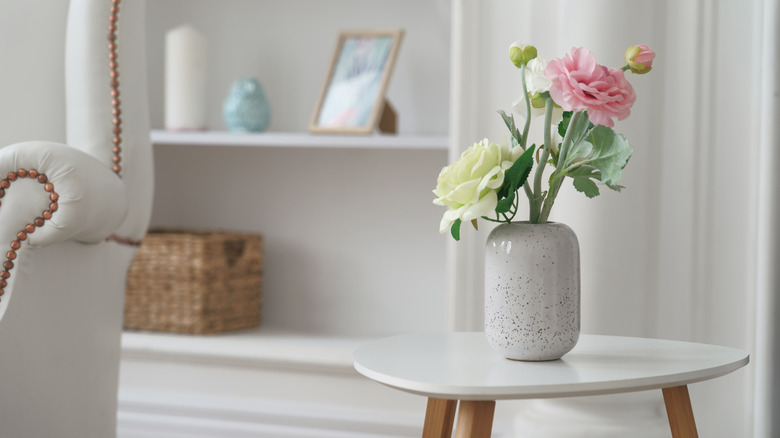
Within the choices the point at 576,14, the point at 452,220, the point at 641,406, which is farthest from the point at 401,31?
the point at 452,220

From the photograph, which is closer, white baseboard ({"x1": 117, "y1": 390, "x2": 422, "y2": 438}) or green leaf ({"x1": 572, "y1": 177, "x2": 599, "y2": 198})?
green leaf ({"x1": 572, "y1": 177, "x2": 599, "y2": 198})

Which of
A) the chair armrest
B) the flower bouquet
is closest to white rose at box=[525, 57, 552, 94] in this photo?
the flower bouquet

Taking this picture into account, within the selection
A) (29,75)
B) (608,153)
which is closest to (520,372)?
(608,153)

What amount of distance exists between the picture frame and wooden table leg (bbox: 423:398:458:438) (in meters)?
0.97

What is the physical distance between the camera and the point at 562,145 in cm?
98

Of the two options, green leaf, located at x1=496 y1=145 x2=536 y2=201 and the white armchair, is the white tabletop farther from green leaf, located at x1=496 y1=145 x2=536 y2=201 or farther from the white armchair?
the white armchair

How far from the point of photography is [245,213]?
2.26 meters

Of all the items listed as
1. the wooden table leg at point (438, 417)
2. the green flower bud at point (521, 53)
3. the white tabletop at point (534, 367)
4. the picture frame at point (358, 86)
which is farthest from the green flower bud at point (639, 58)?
the picture frame at point (358, 86)

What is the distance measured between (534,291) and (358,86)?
1.09m

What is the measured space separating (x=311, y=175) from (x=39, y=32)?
92 centimetres

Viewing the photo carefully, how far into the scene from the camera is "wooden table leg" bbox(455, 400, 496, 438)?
904 mm

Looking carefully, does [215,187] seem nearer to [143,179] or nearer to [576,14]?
[143,179]

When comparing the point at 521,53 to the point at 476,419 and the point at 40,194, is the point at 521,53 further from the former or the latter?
the point at 40,194

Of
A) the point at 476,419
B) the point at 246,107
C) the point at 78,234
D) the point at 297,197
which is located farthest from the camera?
the point at 297,197
